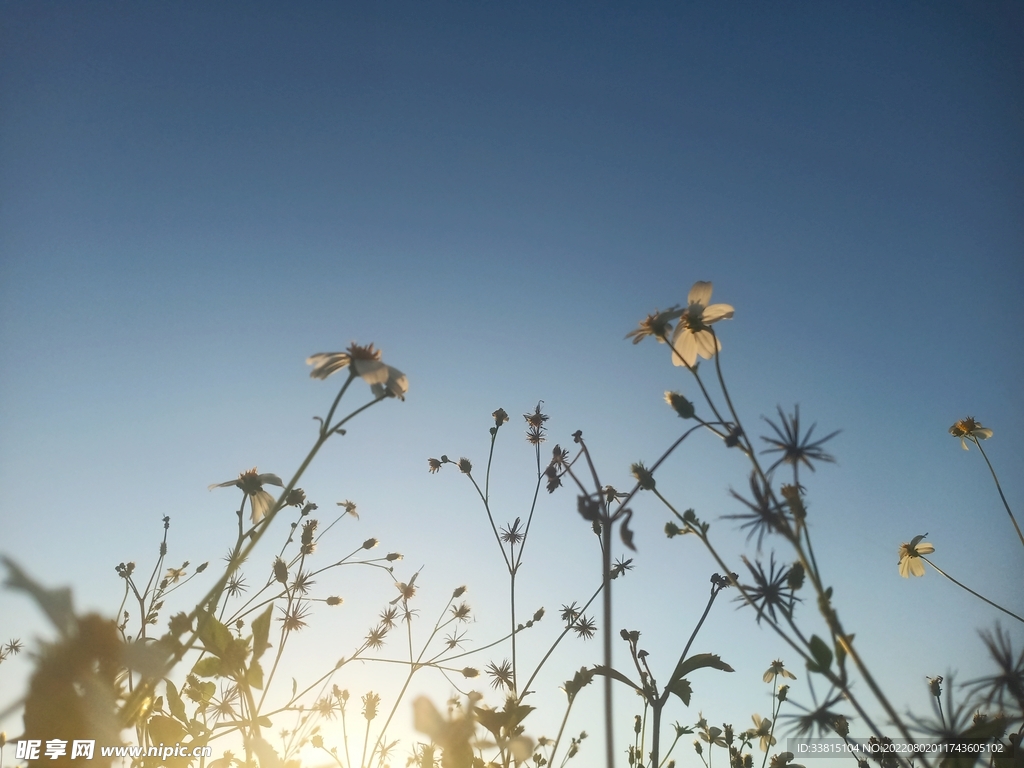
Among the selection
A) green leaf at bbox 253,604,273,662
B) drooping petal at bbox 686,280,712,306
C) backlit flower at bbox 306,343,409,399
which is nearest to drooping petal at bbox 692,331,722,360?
drooping petal at bbox 686,280,712,306

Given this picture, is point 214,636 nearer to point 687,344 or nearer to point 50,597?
point 50,597

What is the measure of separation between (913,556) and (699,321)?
2.04 m

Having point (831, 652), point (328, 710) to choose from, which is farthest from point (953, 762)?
point (328, 710)

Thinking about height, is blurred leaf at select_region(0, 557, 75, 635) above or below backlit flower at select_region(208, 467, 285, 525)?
below

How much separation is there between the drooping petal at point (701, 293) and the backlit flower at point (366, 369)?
1.07m

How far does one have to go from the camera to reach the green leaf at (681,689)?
2150 mm

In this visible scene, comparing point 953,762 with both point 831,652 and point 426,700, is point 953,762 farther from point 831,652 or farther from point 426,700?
point 426,700

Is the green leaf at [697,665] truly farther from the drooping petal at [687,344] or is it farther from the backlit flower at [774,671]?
the backlit flower at [774,671]

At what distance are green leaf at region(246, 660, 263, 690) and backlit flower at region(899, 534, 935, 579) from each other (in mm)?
3100

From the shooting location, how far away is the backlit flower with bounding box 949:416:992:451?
3929 mm

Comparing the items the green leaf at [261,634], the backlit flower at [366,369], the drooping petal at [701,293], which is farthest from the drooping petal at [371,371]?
the drooping petal at [701,293]

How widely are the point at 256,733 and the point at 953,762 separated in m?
1.50

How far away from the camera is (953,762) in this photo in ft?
4.06

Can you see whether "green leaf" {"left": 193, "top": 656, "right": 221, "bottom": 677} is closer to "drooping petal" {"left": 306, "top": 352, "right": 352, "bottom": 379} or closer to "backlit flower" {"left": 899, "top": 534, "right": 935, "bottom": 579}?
"drooping petal" {"left": 306, "top": 352, "right": 352, "bottom": 379}
